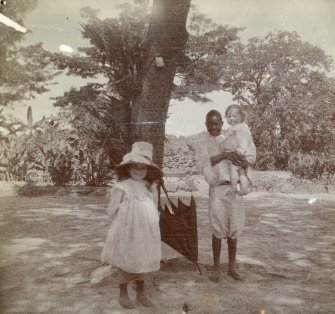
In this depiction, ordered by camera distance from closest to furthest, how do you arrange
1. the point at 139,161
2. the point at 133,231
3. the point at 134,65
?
the point at 133,231 < the point at 139,161 < the point at 134,65

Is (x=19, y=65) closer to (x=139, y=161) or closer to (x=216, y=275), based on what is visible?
(x=139, y=161)

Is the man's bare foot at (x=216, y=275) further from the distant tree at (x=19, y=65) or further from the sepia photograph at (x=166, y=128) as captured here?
the distant tree at (x=19, y=65)

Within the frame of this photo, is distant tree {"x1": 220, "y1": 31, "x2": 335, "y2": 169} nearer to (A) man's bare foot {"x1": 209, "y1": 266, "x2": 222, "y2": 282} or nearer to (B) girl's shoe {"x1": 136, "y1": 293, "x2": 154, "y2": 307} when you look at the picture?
(A) man's bare foot {"x1": 209, "y1": 266, "x2": 222, "y2": 282}

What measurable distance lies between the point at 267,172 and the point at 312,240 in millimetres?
994

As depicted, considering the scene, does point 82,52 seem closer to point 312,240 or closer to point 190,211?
point 190,211

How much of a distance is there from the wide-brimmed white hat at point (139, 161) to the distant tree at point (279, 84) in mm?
1008

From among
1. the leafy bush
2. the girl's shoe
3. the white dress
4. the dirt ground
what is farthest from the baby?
the leafy bush

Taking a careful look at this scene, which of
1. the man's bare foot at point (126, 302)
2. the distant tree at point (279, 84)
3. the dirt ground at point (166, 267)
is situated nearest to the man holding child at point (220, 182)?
the dirt ground at point (166, 267)

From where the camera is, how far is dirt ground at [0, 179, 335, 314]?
11.4 ft

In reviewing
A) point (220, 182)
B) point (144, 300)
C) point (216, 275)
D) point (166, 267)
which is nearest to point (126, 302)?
point (144, 300)

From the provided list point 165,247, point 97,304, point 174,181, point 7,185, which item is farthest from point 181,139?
point 7,185

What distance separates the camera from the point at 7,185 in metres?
4.98

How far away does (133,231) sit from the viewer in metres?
3.38

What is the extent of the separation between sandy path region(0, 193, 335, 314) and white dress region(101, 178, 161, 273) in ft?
1.05
